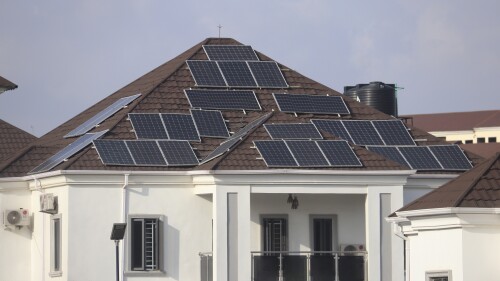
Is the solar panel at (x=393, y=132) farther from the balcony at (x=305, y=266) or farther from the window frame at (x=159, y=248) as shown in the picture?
the window frame at (x=159, y=248)

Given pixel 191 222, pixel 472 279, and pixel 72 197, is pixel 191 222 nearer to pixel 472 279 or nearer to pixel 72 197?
pixel 72 197

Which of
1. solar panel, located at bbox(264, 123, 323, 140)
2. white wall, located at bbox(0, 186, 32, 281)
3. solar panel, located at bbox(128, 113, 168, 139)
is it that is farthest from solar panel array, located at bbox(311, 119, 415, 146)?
white wall, located at bbox(0, 186, 32, 281)

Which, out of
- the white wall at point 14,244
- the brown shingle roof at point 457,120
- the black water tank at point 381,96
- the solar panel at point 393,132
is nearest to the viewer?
the white wall at point 14,244

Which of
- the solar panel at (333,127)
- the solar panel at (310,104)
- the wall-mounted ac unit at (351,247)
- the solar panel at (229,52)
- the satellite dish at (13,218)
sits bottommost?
the wall-mounted ac unit at (351,247)

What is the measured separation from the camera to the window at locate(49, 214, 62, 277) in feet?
157

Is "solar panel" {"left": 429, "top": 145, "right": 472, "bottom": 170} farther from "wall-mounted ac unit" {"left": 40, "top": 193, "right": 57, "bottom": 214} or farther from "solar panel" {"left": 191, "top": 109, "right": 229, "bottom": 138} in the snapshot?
"wall-mounted ac unit" {"left": 40, "top": 193, "right": 57, "bottom": 214}

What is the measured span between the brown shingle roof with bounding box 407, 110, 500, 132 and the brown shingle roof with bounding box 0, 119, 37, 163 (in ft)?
246

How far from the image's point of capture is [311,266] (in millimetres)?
47438

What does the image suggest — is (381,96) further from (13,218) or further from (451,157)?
(13,218)

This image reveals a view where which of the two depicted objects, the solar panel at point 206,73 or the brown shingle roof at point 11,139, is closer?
the solar panel at point 206,73

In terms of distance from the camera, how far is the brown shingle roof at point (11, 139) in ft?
178

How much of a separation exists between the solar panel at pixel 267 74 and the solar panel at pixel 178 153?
466 centimetres

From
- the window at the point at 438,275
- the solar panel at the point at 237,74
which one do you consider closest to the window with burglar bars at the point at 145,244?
the solar panel at the point at 237,74

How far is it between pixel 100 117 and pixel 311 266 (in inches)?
349
